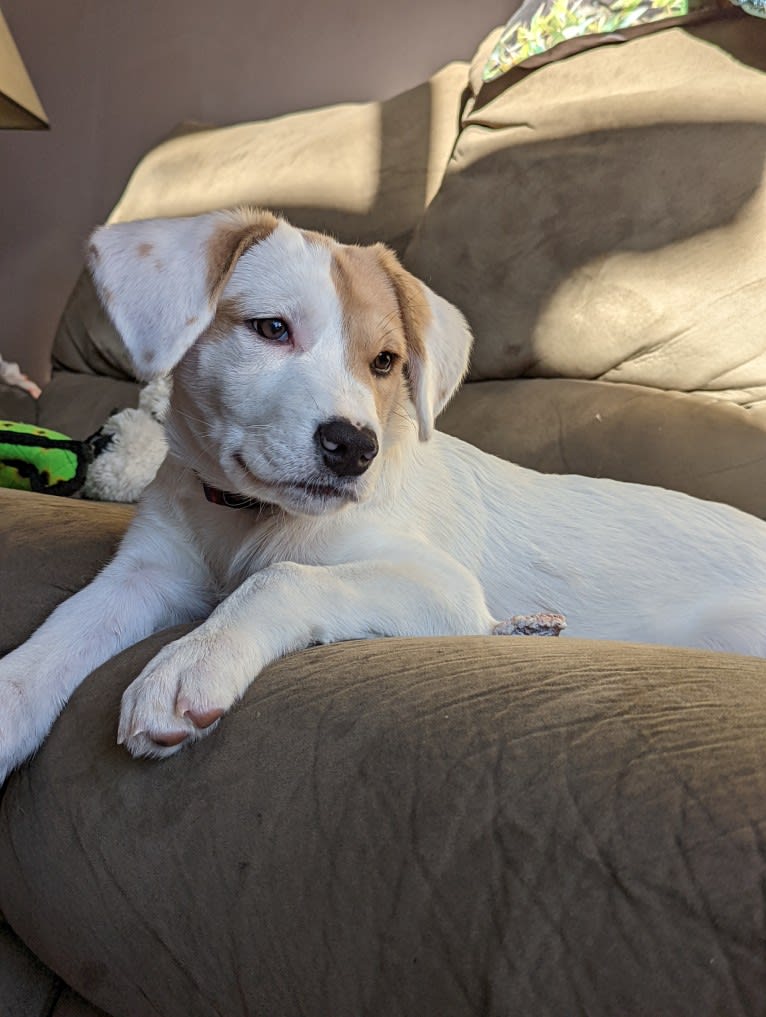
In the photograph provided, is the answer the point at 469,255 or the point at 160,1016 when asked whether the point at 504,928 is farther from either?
the point at 469,255

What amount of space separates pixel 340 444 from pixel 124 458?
135 centimetres

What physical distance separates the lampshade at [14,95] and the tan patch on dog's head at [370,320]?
2.30 metres

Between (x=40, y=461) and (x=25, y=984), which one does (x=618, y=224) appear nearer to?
(x=40, y=461)

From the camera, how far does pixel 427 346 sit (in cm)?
141

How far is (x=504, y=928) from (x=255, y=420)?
70 cm

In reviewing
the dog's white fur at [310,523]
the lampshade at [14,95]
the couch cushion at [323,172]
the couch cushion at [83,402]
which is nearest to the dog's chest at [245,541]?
the dog's white fur at [310,523]

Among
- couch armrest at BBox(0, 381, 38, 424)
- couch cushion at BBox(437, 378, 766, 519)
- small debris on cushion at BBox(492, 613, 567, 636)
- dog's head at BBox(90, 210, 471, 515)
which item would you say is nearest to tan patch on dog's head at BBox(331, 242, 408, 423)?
dog's head at BBox(90, 210, 471, 515)

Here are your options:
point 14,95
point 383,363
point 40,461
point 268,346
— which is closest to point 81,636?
point 268,346

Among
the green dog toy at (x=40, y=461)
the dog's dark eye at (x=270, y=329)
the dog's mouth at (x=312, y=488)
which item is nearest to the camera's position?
the dog's mouth at (x=312, y=488)

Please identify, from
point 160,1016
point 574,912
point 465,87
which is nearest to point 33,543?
point 160,1016

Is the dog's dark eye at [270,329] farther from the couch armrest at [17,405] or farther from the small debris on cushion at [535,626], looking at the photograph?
the couch armrest at [17,405]

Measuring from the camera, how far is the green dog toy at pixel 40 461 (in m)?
2.06

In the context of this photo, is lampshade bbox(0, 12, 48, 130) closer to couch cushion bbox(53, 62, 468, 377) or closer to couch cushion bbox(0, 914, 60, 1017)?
couch cushion bbox(53, 62, 468, 377)

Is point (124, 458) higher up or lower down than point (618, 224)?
lower down
